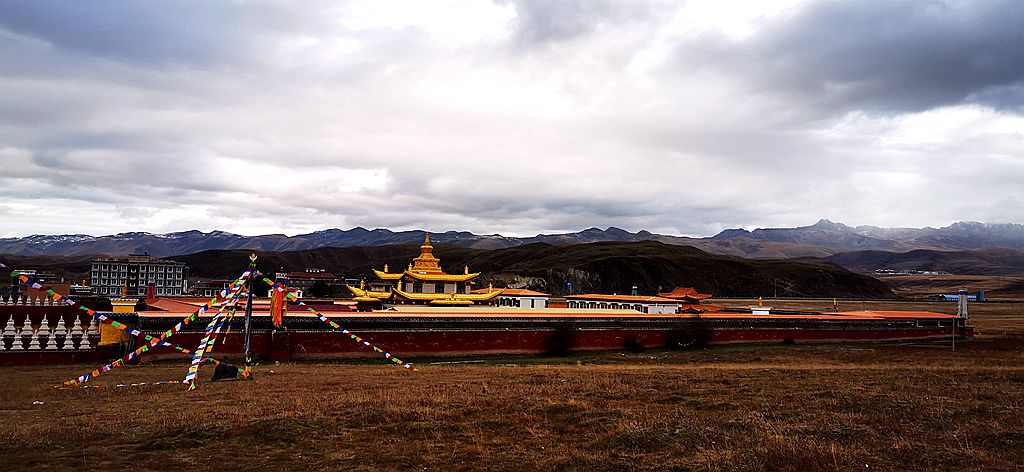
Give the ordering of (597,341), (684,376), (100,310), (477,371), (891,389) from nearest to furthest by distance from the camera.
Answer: (891,389)
(684,376)
(477,371)
(100,310)
(597,341)

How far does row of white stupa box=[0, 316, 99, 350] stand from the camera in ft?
81.0

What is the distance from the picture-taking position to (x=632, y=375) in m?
21.8

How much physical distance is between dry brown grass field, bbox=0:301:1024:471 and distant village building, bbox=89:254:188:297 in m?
119

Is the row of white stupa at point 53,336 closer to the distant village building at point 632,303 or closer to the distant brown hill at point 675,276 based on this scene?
the distant village building at point 632,303

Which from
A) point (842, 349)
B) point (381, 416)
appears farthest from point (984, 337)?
point (381, 416)

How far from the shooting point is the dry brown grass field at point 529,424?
10156 mm

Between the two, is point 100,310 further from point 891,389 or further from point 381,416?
point 891,389

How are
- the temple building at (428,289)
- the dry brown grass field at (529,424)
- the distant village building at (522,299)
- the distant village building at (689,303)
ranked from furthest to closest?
the distant village building at (522,299) → the temple building at (428,289) → the distant village building at (689,303) → the dry brown grass field at (529,424)

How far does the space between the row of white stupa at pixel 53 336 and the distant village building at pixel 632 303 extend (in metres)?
35.5

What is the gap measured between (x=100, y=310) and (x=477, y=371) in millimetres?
16377

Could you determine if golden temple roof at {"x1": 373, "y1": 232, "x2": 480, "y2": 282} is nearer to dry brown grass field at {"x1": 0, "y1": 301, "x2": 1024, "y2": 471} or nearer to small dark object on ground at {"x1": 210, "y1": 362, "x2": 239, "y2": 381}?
small dark object on ground at {"x1": 210, "y1": 362, "x2": 239, "y2": 381}

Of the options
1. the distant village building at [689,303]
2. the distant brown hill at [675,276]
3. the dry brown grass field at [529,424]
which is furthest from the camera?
the distant brown hill at [675,276]

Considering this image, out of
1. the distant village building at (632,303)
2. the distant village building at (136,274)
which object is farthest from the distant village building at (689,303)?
the distant village building at (136,274)

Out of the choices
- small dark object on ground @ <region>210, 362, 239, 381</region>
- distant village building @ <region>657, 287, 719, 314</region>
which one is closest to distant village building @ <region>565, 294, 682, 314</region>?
distant village building @ <region>657, 287, 719, 314</region>
